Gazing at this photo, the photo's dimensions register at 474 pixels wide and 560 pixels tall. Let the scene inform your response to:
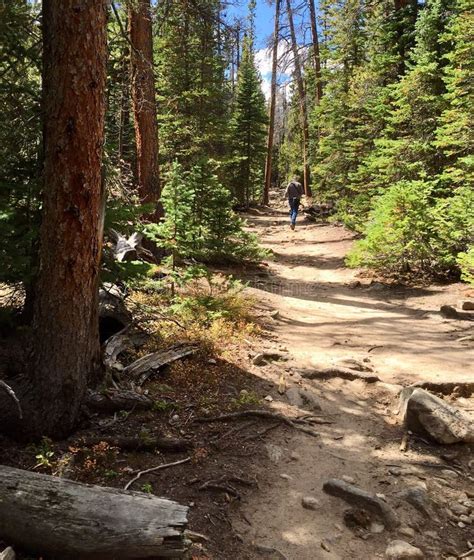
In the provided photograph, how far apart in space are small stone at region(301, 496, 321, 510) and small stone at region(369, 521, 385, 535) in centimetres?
47

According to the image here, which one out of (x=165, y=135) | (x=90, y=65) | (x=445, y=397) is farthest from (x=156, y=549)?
(x=165, y=135)

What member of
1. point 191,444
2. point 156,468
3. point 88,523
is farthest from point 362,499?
point 88,523

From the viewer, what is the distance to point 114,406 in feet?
15.4

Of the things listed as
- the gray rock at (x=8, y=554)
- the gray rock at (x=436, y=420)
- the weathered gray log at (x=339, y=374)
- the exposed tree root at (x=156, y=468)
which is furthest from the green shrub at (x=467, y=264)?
the gray rock at (x=8, y=554)

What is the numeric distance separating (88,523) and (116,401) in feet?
6.13

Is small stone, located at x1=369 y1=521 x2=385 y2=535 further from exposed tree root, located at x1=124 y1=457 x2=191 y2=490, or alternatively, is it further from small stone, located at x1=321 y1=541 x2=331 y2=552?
exposed tree root, located at x1=124 y1=457 x2=191 y2=490

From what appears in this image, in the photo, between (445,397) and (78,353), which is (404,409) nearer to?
(445,397)

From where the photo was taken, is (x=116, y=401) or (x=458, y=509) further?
(x=116, y=401)

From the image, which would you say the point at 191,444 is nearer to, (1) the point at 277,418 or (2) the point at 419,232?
(1) the point at 277,418

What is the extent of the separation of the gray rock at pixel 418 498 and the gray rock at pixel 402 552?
1.58 ft

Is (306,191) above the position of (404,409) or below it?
above

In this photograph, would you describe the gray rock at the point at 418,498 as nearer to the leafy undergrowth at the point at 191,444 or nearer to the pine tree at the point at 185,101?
the leafy undergrowth at the point at 191,444

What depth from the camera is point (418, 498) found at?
3959 millimetres

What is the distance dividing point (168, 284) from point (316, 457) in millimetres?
5501
